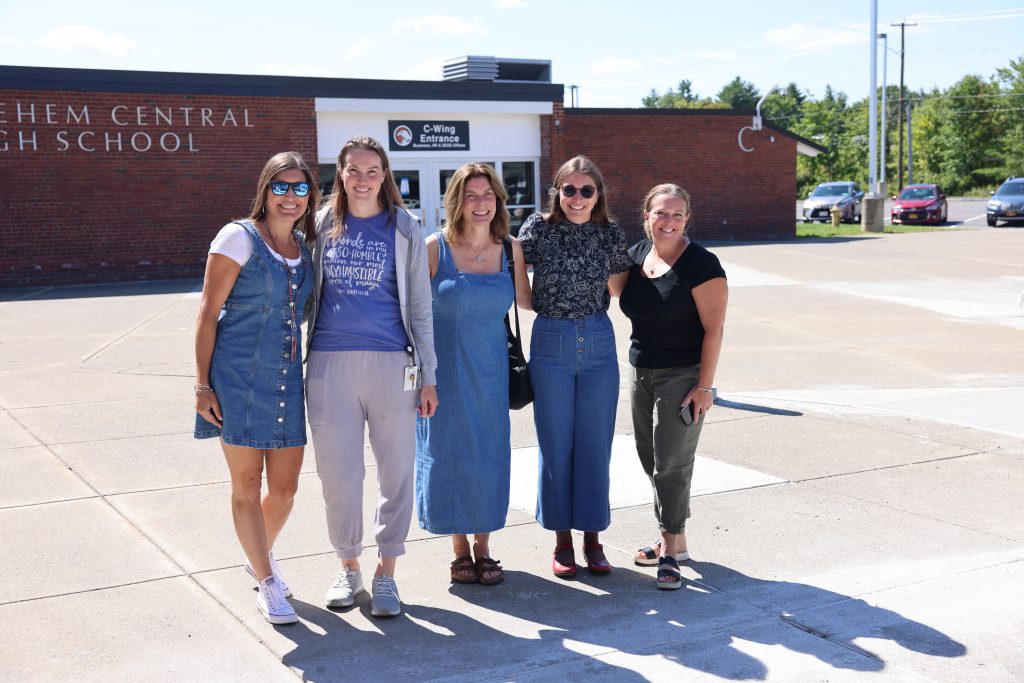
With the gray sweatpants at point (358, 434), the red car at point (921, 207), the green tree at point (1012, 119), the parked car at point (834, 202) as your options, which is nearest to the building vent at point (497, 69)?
the parked car at point (834, 202)

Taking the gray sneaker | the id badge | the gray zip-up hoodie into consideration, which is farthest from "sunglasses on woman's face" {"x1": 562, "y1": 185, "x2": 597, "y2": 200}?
the gray sneaker

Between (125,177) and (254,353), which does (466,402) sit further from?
(125,177)

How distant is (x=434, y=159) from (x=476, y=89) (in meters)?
1.85

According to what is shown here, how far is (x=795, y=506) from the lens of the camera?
5797 mm

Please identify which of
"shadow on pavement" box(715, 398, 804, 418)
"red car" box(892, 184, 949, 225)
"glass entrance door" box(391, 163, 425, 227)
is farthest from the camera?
"red car" box(892, 184, 949, 225)

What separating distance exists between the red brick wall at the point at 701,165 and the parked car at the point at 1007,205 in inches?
329

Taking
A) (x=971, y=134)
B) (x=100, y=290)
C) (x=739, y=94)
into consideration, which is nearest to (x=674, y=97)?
(x=739, y=94)

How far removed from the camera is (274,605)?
4191 millimetres

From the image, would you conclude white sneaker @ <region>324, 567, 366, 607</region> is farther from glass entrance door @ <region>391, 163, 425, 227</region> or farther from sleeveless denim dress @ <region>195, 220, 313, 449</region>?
glass entrance door @ <region>391, 163, 425, 227</region>

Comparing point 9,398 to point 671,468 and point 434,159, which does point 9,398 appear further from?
point 434,159

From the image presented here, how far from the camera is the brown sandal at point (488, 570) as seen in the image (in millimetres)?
4668

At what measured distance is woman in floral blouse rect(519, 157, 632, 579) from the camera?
473cm

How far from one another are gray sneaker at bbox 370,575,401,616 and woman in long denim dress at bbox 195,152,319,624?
13.1 inches

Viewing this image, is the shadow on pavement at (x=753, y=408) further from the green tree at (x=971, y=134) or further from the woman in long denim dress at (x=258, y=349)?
the green tree at (x=971, y=134)
